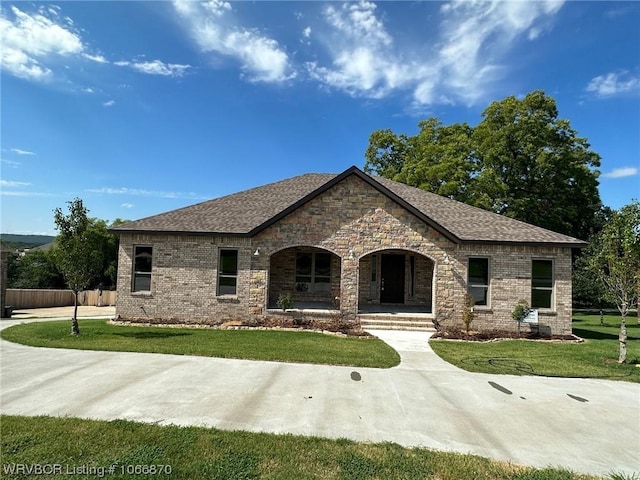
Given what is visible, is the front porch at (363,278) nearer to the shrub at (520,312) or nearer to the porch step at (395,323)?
the porch step at (395,323)

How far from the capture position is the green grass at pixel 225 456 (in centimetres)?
395

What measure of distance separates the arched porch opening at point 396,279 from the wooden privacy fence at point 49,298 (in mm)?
18666

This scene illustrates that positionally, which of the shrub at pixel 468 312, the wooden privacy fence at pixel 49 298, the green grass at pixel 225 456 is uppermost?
the shrub at pixel 468 312

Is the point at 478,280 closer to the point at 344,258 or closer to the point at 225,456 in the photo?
the point at 344,258

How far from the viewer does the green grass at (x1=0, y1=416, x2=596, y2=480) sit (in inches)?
156

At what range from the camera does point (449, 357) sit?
987 centimetres

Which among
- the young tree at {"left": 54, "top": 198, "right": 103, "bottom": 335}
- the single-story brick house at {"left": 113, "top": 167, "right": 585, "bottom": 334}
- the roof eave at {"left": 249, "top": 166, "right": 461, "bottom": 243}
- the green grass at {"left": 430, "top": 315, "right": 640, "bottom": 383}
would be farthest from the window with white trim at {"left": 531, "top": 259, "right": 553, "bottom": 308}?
the young tree at {"left": 54, "top": 198, "right": 103, "bottom": 335}

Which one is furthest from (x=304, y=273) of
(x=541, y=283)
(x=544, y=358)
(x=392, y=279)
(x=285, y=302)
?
(x=544, y=358)

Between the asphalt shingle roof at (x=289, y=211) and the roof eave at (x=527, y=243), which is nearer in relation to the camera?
the roof eave at (x=527, y=243)

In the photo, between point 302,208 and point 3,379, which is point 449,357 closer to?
point 302,208

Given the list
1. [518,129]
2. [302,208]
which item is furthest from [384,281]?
[518,129]

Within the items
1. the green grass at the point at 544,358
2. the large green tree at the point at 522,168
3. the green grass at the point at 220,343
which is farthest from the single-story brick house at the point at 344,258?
the large green tree at the point at 522,168

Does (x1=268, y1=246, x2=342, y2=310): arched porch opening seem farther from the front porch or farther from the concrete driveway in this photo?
the concrete driveway

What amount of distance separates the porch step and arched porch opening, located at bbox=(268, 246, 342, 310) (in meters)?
4.01
